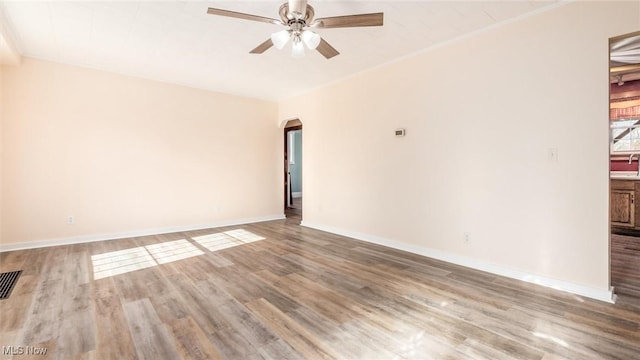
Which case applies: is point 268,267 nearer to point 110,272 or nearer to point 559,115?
point 110,272

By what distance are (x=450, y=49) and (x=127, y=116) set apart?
16.3 feet

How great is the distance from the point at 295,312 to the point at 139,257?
8.50 ft

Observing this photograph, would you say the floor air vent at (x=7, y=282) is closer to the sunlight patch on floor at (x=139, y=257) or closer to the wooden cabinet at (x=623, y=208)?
the sunlight patch on floor at (x=139, y=257)

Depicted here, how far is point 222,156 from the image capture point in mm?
5879

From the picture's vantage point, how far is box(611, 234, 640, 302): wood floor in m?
2.74

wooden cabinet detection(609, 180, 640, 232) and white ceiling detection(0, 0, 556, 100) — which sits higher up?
white ceiling detection(0, 0, 556, 100)

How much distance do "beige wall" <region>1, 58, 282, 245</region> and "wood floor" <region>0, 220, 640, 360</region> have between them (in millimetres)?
931

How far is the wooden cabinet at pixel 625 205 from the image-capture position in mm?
4648

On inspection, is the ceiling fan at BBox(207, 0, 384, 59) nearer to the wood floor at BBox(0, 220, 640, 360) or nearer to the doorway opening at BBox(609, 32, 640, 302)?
the wood floor at BBox(0, 220, 640, 360)

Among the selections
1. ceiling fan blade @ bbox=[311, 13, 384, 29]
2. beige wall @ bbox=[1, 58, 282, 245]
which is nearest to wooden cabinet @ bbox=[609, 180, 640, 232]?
ceiling fan blade @ bbox=[311, 13, 384, 29]

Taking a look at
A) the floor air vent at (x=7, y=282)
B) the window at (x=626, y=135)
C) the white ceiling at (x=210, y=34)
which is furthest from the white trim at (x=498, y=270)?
the window at (x=626, y=135)

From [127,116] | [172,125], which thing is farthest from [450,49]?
[127,116]

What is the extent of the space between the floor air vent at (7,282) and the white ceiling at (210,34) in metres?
2.65

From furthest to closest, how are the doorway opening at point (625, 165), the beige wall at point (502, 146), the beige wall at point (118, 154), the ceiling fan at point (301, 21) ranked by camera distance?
1. the beige wall at point (118, 154)
2. the doorway opening at point (625, 165)
3. the beige wall at point (502, 146)
4. the ceiling fan at point (301, 21)
